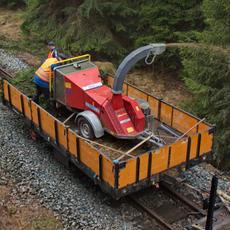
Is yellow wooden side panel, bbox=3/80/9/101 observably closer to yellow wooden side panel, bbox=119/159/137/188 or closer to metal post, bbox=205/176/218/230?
yellow wooden side panel, bbox=119/159/137/188

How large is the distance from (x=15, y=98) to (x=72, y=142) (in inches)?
128

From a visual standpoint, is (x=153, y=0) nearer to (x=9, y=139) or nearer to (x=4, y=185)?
(x=9, y=139)

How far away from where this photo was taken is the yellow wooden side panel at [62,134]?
10.3 meters

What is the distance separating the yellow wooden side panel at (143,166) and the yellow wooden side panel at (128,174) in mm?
169

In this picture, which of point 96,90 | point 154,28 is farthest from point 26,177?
point 154,28

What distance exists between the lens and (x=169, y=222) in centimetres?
950

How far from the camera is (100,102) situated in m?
10.4

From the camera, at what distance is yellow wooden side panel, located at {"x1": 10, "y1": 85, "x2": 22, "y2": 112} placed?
40.3 feet

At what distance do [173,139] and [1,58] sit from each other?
941 centimetres

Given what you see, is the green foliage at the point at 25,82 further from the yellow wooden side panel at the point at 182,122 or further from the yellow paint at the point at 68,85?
the yellow wooden side panel at the point at 182,122

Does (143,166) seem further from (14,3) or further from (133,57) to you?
(14,3)

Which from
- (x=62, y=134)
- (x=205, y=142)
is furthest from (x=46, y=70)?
(x=205, y=142)

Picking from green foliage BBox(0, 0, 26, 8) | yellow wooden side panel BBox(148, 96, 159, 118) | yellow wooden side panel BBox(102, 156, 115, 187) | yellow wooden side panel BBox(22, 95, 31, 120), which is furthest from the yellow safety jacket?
green foliage BBox(0, 0, 26, 8)

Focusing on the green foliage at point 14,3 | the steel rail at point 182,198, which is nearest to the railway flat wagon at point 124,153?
the steel rail at point 182,198
